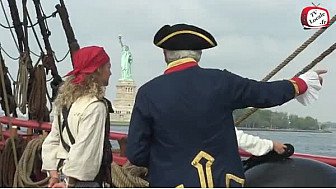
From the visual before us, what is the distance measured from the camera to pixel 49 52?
18.6 feet

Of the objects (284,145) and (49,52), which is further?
(49,52)

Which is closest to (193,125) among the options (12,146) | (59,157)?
(59,157)

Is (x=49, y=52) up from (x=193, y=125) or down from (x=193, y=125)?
up

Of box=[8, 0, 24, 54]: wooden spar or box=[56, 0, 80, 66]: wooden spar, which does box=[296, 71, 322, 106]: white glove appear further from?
box=[8, 0, 24, 54]: wooden spar

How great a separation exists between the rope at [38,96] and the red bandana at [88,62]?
2364 mm

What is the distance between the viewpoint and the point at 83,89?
8.07 feet

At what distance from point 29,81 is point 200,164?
3.23 m

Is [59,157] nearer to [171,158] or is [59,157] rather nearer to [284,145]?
[171,158]

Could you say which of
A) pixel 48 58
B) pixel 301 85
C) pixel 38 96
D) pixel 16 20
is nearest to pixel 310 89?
pixel 301 85

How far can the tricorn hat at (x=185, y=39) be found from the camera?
2.18 meters

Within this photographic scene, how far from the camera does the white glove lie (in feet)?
7.47

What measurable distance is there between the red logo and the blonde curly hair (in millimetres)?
1449

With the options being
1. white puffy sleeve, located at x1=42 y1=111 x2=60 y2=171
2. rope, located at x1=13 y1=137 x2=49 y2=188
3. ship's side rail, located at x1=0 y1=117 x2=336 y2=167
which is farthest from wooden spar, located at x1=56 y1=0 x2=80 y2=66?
white puffy sleeve, located at x1=42 y1=111 x2=60 y2=171

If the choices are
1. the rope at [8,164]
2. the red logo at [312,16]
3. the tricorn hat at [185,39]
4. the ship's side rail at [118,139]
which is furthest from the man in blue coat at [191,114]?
the rope at [8,164]
